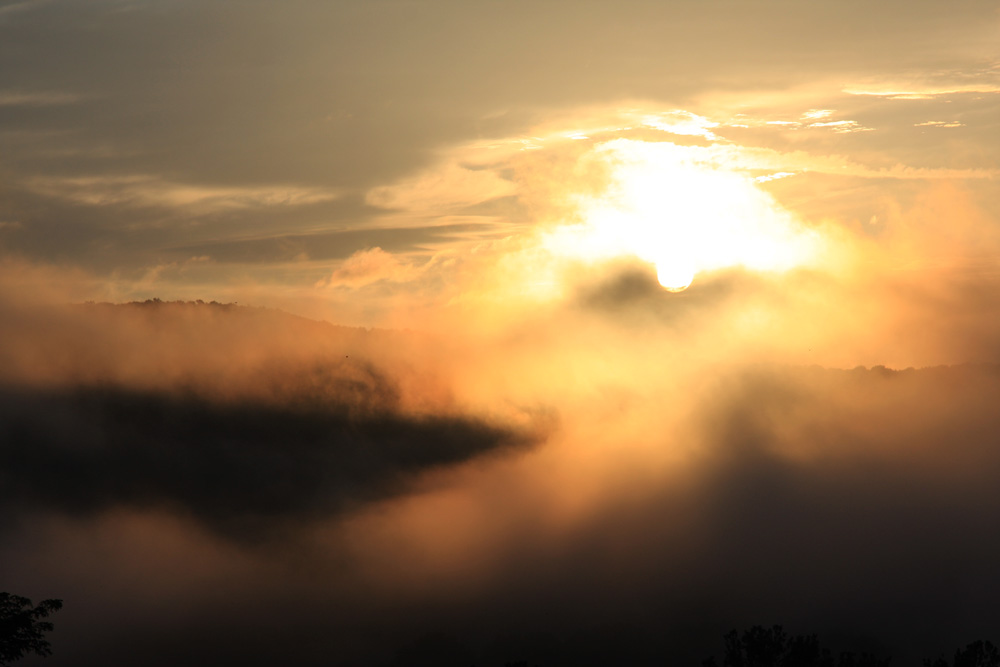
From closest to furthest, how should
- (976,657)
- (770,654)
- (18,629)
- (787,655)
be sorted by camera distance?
(18,629) < (770,654) < (787,655) < (976,657)

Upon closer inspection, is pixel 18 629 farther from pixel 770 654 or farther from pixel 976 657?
pixel 976 657

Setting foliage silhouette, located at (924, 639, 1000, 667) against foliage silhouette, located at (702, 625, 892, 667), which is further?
foliage silhouette, located at (924, 639, 1000, 667)

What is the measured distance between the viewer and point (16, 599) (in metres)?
69.8

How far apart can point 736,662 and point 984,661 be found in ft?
135

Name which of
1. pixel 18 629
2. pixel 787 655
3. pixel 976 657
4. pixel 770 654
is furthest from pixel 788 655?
pixel 18 629

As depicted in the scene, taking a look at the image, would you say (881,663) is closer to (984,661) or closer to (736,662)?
(984,661)

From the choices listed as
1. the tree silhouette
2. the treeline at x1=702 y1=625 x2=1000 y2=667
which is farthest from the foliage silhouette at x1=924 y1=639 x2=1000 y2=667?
the tree silhouette

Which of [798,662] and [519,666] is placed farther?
[519,666]

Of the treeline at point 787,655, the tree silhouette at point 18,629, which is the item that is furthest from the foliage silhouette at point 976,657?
the tree silhouette at point 18,629

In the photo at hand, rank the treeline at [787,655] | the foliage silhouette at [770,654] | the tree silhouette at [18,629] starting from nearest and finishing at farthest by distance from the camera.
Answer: the tree silhouette at [18,629] → the foliage silhouette at [770,654] → the treeline at [787,655]

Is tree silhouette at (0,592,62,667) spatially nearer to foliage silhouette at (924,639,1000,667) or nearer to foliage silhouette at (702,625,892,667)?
foliage silhouette at (702,625,892,667)

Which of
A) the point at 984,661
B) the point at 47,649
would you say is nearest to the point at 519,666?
the point at 984,661

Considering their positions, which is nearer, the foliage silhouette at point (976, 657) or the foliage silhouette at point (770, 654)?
the foliage silhouette at point (770, 654)

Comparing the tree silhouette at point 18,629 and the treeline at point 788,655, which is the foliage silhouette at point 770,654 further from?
the tree silhouette at point 18,629
